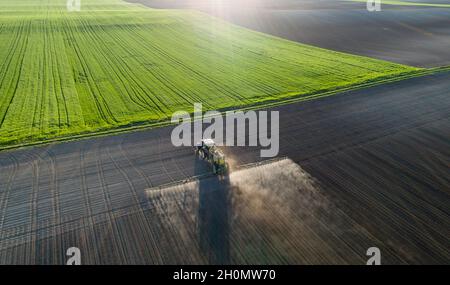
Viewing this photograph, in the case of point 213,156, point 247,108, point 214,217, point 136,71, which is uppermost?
point 136,71

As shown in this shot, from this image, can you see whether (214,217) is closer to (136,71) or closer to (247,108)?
(247,108)

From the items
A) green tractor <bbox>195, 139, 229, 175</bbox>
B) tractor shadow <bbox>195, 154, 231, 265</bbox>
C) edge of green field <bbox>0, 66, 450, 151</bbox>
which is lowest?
tractor shadow <bbox>195, 154, 231, 265</bbox>

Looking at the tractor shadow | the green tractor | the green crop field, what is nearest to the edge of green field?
the green crop field

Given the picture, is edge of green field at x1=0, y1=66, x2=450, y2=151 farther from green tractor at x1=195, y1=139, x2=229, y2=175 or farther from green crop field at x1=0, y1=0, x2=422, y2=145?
green tractor at x1=195, y1=139, x2=229, y2=175

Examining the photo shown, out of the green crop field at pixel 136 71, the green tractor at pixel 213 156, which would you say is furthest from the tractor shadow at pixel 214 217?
the green crop field at pixel 136 71

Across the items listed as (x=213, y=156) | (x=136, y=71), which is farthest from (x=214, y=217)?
(x=136, y=71)

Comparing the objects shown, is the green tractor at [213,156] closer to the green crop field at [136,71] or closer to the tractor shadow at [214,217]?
the tractor shadow at [214,217]
